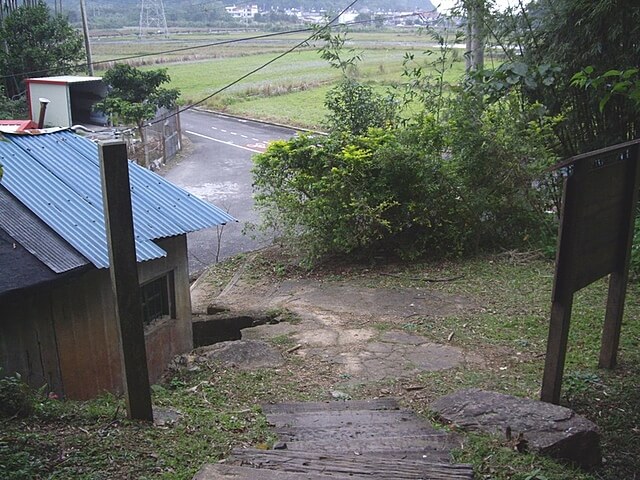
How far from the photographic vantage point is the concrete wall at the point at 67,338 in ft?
18.6

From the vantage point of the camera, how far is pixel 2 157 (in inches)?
256

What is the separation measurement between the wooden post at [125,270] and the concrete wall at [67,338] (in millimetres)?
2030

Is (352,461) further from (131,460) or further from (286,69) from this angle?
(286,69)

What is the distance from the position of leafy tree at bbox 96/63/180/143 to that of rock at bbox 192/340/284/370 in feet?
50.8

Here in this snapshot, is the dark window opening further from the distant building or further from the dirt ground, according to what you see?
the distant building

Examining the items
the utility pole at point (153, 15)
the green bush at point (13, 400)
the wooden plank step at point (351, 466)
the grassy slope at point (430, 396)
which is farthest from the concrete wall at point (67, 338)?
the utility pole at point (153, 15)

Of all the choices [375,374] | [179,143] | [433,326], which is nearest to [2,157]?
[375,374]

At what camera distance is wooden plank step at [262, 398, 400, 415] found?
4.56 metres

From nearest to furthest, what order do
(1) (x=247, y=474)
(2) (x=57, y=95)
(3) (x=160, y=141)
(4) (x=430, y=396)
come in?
(1) (x=247, y=474)
(4) (x=430, y=396)
(2) (x=57, y=95)
(3) (x=160, y=141)

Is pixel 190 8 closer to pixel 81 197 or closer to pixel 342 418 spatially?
pixel 81 197

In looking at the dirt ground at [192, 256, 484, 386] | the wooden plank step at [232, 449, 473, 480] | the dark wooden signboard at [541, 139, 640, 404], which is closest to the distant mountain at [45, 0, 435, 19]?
the dirt ground at [192, 256, 484, 386]

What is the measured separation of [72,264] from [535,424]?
375cm

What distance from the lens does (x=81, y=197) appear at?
6.40 metres

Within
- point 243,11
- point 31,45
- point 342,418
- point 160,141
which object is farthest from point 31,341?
point 243,11
